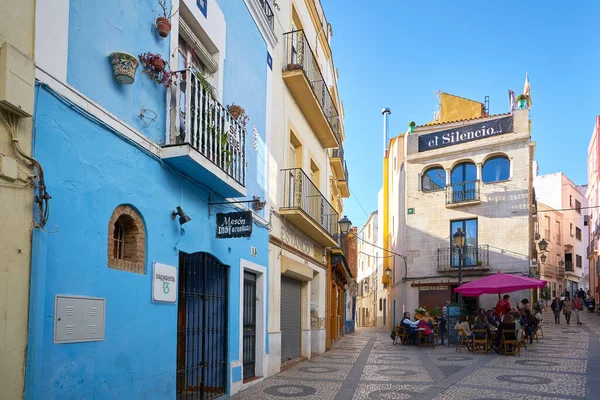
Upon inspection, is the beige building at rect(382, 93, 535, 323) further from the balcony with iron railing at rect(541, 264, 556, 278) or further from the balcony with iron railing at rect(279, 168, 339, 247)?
the balcony with iron railing at rect(541, 264, 556, 278)

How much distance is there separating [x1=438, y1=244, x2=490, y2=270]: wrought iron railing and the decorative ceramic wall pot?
70.4 ft

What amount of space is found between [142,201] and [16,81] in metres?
2.40

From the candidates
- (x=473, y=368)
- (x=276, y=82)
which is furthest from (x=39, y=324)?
(x=473, y=368)

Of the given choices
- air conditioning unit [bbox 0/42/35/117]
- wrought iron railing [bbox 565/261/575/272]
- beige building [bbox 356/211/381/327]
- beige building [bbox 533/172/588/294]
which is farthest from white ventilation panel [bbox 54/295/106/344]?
wrought iron railing [bbox 565/261/575/272]

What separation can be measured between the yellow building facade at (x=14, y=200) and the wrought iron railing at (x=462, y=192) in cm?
2357

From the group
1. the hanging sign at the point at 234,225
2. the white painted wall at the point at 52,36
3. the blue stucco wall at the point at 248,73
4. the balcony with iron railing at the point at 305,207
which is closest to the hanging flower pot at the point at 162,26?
the white painted wall at the point at 52,36

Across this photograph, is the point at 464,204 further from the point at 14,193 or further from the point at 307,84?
the point at 14,193

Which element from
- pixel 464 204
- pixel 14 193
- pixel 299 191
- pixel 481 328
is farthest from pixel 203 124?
pixel 464 204

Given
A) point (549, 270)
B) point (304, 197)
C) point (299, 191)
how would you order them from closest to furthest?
point (299, 191) < point (304, 197) < point (549, 270)

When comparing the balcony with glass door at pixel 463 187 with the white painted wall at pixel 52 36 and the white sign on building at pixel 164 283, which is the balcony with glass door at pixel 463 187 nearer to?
the white sign on building at pixel 164 283

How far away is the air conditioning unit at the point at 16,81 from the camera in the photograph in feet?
14.7

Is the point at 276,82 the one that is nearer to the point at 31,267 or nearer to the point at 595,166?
the point at 31,267

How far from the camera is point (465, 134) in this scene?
26.8 m

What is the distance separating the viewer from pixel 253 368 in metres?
11.0
